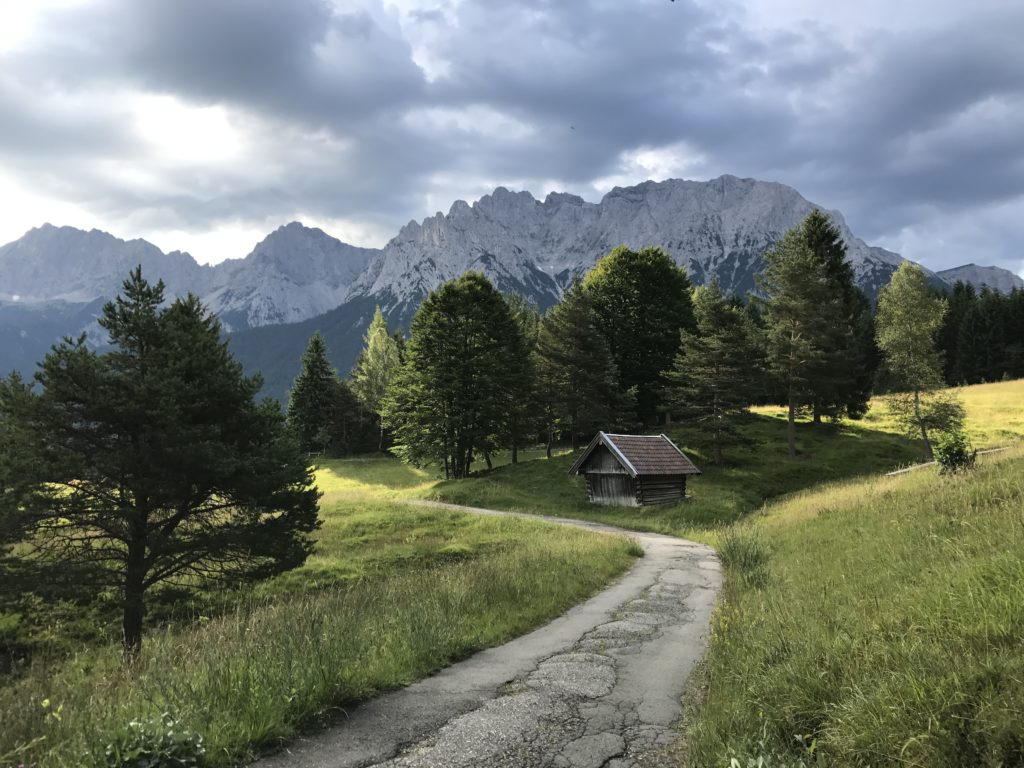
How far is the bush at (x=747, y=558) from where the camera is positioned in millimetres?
12562

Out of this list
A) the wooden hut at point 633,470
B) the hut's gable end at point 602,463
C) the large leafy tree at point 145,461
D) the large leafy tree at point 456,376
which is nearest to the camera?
the large leafy tree at point 145,461

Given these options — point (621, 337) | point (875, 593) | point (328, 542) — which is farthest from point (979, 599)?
point (621, 337)

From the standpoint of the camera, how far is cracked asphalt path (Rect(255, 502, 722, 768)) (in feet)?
16.9

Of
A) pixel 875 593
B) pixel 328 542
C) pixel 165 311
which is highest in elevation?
pixel 165 311

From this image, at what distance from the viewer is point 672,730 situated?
19.2 ft

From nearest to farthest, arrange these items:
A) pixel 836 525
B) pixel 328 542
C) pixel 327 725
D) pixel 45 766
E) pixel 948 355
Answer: pixel 45 766
pixel 327 725
pixel 836 525
pixel 328 542
pixel 948 355

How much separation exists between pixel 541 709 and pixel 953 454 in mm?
17372

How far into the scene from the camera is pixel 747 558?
1541cm

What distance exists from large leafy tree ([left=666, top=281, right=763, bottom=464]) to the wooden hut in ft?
17.6

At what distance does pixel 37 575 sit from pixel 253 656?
1221 cm

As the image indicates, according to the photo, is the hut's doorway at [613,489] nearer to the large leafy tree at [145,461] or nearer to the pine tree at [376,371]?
the large leafy tree at [145,461]

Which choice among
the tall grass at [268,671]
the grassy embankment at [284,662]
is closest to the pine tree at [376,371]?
the grassy embankment at [284,662]

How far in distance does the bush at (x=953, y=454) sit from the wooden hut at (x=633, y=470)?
18.2 meters

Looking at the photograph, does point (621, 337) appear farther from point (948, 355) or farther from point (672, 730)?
point (948, 355)
